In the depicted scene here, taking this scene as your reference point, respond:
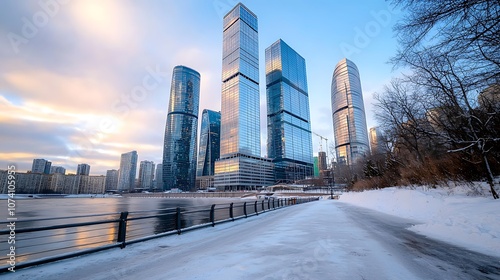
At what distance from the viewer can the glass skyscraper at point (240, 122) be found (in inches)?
5935

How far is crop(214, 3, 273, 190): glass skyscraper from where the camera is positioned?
150750mm

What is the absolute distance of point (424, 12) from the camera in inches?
178

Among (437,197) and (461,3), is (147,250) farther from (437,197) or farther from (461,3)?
(437,197)

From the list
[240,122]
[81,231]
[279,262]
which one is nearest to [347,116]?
[240,122]

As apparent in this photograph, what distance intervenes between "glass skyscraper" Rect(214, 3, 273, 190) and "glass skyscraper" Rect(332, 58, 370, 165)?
6073 centimetres

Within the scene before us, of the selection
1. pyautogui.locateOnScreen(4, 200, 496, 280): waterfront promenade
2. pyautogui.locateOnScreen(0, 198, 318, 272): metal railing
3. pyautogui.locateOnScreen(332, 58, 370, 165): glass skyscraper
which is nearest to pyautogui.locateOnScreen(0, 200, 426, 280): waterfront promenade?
pyautogui.locateOnScreen(4, 200, 496, 280): waterfront promenade

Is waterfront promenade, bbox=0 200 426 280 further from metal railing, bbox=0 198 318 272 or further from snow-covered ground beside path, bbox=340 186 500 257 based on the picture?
snow-covered ground beside path, bbox=340 186 500 257

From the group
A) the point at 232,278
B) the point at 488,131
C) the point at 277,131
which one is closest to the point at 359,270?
the point at 232,278

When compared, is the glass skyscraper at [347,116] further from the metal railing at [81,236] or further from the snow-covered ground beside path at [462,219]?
the metal railing at [81,236]

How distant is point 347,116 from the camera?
134500mm

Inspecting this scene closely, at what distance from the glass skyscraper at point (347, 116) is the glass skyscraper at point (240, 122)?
60734 millimetres

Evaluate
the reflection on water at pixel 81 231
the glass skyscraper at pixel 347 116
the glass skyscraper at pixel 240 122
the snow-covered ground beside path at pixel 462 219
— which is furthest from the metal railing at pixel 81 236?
the glass skyscraper at pixel 240 122

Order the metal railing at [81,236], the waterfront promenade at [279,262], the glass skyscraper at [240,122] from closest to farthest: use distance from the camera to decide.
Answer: the waterfront promenade at [279,262], the metal railing at [81,236], the glass skyscraper at [240,122]

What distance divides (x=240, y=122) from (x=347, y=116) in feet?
252
